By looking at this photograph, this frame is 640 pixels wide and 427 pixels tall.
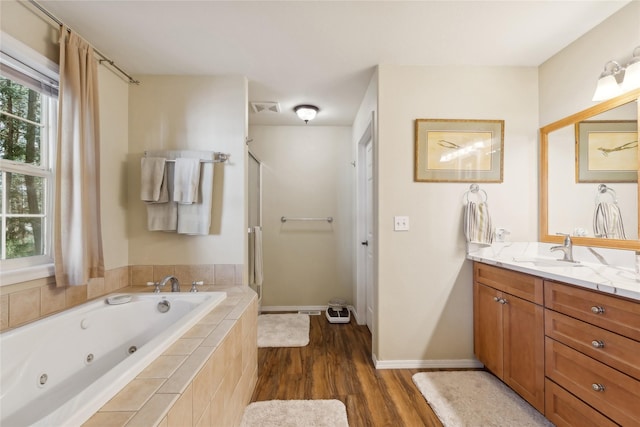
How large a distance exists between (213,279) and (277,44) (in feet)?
5.83

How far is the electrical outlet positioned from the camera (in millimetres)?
2221

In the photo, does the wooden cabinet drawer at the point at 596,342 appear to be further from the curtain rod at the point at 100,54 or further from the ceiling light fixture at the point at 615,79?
the curtain rod at the point at 100,54

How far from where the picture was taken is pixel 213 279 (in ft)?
7.55

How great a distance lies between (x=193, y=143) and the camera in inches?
91.0

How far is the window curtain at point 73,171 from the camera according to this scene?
162 centimetres

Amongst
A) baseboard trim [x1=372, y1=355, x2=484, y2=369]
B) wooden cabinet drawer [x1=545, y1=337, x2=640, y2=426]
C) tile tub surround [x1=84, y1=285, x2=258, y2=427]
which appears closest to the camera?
tile tub surround [x1=84, y1=285, x2=258, y2=427]

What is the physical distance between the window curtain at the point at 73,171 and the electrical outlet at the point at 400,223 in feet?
6.56

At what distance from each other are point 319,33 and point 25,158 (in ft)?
6.00

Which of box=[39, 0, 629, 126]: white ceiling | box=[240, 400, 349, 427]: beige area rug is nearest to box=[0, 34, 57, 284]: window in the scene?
box=[39, 0, 629, 126]: white ceiling

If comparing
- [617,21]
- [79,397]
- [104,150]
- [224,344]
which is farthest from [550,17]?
[104,150]

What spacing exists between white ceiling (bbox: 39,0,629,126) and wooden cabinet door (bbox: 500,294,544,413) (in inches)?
65.6

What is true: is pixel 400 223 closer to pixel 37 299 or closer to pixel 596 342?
pixel 596 342

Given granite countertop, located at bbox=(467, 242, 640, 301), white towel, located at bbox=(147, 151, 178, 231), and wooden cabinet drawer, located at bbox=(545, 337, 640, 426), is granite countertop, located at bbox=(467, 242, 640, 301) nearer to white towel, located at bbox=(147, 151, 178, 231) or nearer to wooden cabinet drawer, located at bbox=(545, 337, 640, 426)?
wooden cabinet drawer, located at bbox=(545, 337, 640, 426)

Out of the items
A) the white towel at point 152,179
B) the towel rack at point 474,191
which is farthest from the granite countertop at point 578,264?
the white towel at point 152,179
